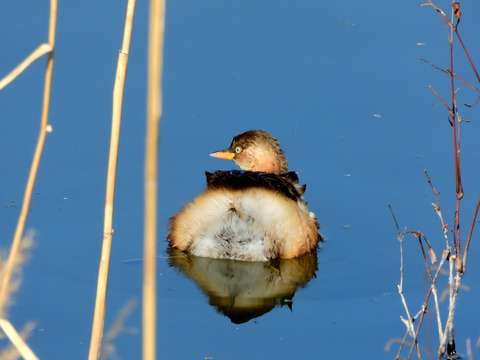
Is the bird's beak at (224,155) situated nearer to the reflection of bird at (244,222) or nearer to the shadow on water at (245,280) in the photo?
the reflection of bird at (244,222)

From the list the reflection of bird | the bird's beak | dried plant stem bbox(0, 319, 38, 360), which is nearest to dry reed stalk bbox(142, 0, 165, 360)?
dried plant stem bbox(0, 319, 38, 360)

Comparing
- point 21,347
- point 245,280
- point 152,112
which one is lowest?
point 21,347

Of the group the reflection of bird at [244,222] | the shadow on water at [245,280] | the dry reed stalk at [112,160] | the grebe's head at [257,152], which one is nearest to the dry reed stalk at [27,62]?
the dry reed stalk at [112,160]

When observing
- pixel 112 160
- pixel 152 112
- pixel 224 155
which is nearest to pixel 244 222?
pixel 224 155

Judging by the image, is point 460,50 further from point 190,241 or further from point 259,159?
point 190,241

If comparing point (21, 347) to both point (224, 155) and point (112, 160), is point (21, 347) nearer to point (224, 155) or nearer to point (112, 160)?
point (112, 160)

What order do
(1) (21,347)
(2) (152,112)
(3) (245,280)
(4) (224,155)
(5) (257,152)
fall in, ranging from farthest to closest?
(4) (224,155) → (5) (257,152) → (3) (245,280) → (1) (21,347) → (2) (152,112)

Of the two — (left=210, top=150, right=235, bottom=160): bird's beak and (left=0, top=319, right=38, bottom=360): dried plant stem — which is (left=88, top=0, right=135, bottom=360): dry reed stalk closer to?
(left=0, top=319, right=38, bottom=360): dried plant stem
